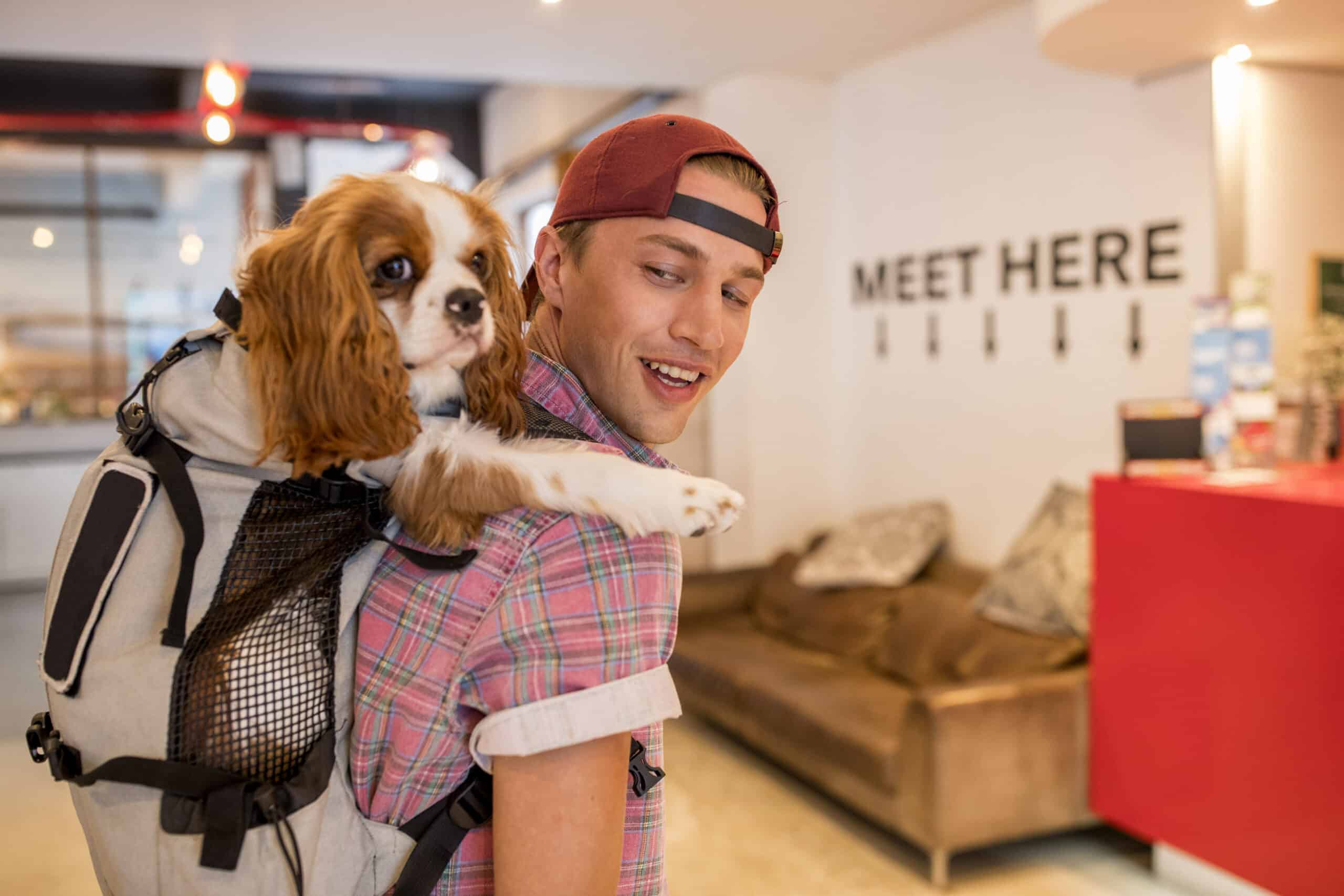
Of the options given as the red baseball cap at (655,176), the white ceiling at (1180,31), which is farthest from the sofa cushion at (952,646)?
the red baseball cap at (655,176)

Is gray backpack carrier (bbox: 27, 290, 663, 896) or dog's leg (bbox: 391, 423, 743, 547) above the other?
dog's leg (bbox: 391, 423, 743, 547)

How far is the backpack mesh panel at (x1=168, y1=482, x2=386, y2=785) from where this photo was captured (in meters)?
0.78

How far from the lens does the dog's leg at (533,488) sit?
877 millimetres

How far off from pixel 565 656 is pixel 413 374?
1.20ft

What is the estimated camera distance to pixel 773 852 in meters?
3.47

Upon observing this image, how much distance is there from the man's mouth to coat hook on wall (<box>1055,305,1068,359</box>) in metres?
3.37

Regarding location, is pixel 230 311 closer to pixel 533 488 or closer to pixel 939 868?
pixel 533 488

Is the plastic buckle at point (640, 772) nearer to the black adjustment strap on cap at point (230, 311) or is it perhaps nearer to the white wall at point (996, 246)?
the black adjustment strap on cap at point (230, 311)

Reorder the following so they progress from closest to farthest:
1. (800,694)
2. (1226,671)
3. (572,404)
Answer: (572,404)
(1226,671)
(800,694)

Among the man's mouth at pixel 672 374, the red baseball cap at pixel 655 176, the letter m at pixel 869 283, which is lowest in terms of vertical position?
the man's mouth at pixel 672 374

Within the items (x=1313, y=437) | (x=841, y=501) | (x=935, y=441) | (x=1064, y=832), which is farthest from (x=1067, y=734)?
(x=841, y=501)

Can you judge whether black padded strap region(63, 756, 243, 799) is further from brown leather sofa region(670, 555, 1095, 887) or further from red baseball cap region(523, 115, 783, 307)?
brown leather sofa region(670, 555, 1095, 887)

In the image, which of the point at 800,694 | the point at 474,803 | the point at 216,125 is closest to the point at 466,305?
A: the point at 474,803

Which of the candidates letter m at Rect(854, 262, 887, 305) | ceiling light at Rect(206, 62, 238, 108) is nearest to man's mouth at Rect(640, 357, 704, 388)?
letter m at Rect(854, 262, 887, 305)
